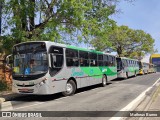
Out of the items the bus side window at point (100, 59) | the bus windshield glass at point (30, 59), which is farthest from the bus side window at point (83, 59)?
the bus windshield glass at point (30, 59)

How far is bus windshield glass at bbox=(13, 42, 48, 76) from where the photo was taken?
534 inches

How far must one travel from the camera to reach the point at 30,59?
13.9m

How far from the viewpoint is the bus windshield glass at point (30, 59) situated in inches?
534

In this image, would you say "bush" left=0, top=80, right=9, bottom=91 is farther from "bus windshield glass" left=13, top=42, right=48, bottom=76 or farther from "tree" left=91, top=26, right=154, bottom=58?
"tree" left=91, top=26, right=154, bottom=58

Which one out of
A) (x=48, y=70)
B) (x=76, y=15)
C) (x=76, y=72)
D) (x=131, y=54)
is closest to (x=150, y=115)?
(x=48, y=70)

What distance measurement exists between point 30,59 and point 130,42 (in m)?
50.0

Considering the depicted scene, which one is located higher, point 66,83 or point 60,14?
point 60,14

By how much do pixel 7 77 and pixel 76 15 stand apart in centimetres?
706

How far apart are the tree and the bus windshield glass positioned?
4522cm

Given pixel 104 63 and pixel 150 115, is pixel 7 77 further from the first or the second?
pixel 150 115

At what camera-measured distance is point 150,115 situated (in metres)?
8.88

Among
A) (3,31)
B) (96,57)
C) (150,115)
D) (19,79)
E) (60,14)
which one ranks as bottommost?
(150,115)

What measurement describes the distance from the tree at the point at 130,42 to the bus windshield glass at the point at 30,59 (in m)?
45.2

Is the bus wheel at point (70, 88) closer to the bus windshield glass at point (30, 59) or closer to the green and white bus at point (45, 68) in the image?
the green and white bus at point (45, 68)
